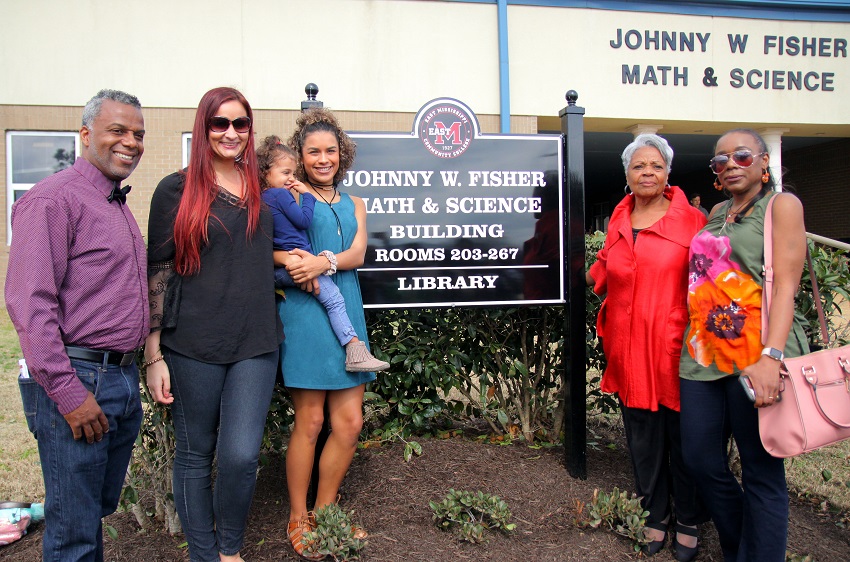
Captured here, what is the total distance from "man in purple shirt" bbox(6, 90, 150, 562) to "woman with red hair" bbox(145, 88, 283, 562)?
5.8 inches

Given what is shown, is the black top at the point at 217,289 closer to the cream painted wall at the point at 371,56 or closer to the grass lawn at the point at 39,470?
the grass lawn at the point at 39,470

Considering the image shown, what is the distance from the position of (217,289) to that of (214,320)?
0.36 ft

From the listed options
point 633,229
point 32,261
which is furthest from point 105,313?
point 633,229

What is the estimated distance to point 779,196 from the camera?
8.14 feet

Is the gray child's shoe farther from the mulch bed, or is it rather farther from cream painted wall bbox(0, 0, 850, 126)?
cream painted wall bbox(0, 0, 850, 126)

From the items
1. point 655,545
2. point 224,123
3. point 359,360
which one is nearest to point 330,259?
point 359,360

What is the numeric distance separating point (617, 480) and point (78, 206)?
302 centimetres

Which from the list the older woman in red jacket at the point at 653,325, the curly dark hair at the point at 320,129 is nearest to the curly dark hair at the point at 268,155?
the curly dark hair at the point at 320,129

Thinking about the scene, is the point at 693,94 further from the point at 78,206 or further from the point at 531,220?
the point at 78,206

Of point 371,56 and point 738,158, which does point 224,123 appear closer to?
point 738,158

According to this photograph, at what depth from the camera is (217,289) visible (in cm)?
233

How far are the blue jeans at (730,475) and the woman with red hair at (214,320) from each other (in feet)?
5.61

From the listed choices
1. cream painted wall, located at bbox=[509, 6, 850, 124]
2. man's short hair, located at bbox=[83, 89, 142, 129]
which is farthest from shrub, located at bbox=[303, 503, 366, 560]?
cream painted wall, located at bbox=[509, 6, 850, 124]

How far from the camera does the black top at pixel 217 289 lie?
231cm
